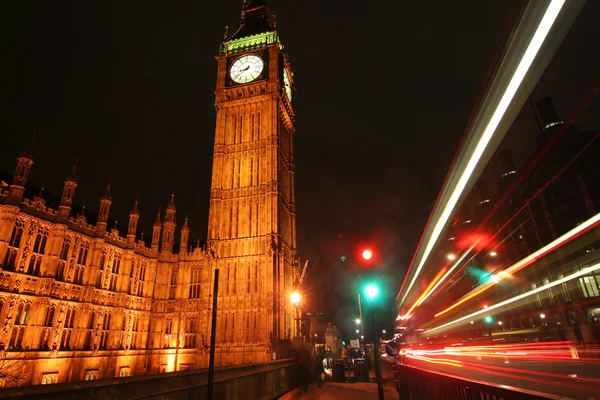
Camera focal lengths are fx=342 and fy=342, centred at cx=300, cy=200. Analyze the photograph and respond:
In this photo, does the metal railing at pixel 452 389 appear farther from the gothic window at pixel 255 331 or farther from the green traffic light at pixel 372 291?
the gothic window at pixel 255 331

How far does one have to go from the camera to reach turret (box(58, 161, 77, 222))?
1254 inches

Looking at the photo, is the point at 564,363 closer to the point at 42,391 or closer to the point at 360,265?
the point at 360,265

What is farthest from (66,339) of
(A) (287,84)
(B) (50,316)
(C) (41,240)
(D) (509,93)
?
(A) (287,84)

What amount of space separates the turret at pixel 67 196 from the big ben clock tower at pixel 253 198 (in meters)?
15.2

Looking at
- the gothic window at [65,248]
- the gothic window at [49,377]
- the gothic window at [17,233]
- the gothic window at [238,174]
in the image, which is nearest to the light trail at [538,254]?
the gothic window at [238,174]

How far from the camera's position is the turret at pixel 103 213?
118 feet

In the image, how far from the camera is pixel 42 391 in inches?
214

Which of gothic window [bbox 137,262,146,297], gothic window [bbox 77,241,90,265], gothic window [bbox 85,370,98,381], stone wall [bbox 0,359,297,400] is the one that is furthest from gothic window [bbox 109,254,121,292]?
stone wall [bbox 0,359,297,400]

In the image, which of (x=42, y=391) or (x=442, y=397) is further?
(x=442, y=397)

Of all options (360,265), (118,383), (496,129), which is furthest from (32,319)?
(496,129)

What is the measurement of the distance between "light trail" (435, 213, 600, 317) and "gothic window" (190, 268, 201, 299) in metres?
29.8

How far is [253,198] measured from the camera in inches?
1725

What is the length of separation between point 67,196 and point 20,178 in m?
4.73

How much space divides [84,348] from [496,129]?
3840 centimetres
